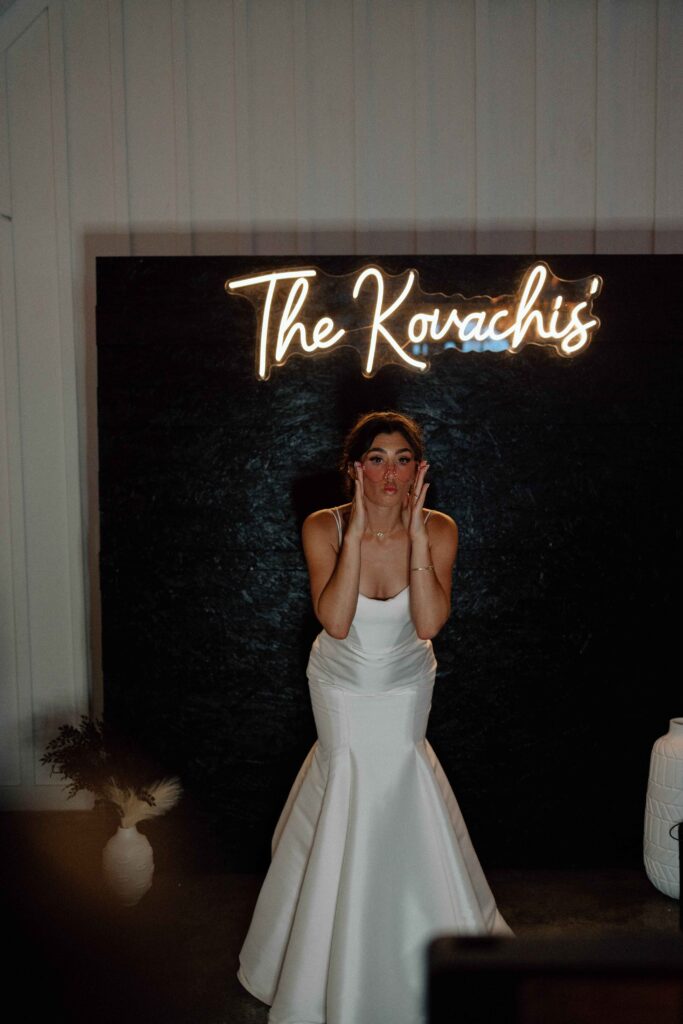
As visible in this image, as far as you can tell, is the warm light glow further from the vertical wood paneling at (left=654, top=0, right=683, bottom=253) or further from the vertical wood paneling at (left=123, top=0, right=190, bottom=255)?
the vertical wood paneling at (left=654, top=0, right=683, bottom=253)

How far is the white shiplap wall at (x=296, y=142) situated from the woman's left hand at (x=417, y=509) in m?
1.76

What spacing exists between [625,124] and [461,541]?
230cm

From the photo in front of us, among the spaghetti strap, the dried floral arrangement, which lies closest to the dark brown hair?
the spaghetti strap

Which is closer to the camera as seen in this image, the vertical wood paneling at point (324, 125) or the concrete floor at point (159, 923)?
the concrete floor at point (159, 923)

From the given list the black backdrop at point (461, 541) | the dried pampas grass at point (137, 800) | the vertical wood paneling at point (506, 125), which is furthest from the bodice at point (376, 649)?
the vertical wood paneling at point (506, 125)

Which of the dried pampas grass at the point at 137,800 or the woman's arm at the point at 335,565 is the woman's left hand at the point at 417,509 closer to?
the woman's arm at the point at 335,565

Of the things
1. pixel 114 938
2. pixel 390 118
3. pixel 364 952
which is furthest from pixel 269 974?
pixel 390 118

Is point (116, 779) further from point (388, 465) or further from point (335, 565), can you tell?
point (388, 465)

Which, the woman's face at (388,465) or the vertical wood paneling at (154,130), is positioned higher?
the vertical wood paneling at (154,130)

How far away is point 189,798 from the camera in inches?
151

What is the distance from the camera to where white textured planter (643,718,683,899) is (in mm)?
3482

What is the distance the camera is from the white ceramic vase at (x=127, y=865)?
3502 millimetres

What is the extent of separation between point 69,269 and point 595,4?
115 inches

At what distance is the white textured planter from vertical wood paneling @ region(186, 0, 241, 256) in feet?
9.93
